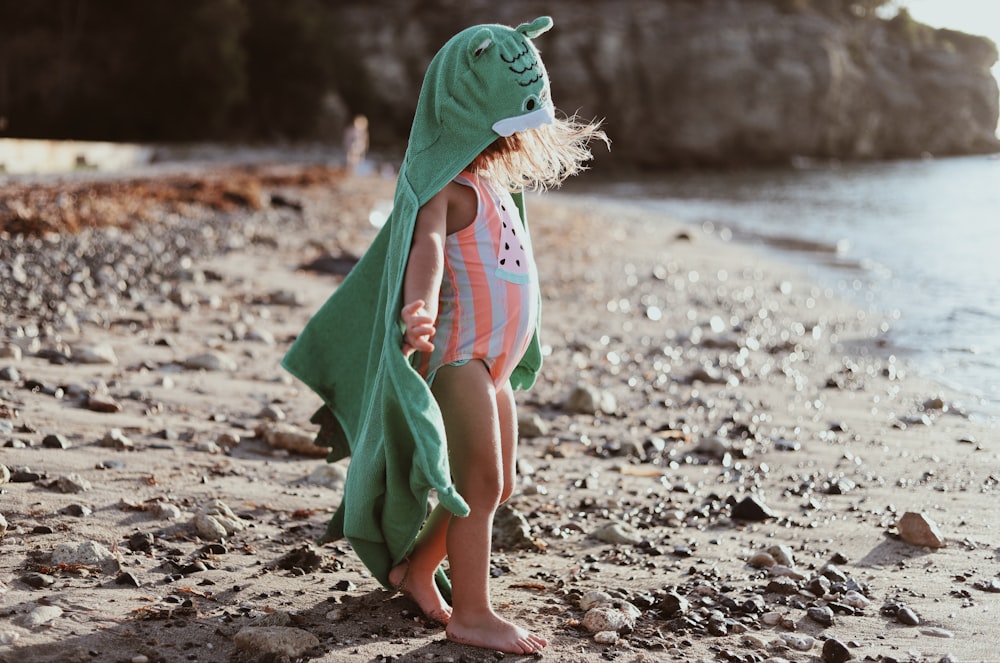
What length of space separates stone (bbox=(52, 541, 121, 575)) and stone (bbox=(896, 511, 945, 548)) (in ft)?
8.42

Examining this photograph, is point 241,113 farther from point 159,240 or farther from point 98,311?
point 98,311

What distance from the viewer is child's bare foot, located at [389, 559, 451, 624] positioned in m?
2.73

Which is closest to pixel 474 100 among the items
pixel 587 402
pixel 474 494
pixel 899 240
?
pixel 474 494

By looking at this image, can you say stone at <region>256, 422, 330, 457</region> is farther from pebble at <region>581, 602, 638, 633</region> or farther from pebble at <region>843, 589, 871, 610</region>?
pebble at <region>843, 589, 871, 610</region>

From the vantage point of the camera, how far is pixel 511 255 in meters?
2.72

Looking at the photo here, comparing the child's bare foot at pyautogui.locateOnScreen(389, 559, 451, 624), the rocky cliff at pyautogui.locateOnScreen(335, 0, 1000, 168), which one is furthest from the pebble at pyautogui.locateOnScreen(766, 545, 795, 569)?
the rocky cliff at pyautogui.locateOnScreen(335, 0, 1000, 168)

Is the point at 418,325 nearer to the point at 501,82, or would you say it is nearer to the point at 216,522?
the point at 501,82

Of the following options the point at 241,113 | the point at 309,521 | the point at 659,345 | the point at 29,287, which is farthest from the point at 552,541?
the point at 241,113

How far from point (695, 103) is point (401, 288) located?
57127 mm

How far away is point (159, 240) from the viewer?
892cm

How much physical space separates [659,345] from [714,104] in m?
53.1

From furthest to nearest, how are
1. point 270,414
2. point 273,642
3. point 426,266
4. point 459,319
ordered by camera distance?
point 270,414
point 459,319
point 426,266
point 273,642

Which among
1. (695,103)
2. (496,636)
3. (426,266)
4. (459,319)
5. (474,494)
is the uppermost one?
(695,103)

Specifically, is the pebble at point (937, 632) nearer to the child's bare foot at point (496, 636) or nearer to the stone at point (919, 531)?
the stone at point (919, 531)
